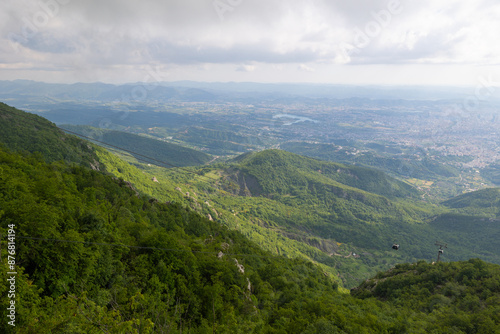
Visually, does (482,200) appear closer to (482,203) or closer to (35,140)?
(482,203)

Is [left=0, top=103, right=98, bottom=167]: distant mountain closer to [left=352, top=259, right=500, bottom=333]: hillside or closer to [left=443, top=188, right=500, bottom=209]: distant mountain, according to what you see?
[left=352, top=259, right=500, bottom=333]: hillside

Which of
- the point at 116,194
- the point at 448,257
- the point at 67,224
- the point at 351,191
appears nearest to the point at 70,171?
the point at 116,194

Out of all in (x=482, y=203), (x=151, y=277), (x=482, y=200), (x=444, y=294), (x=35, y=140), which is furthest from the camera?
(x=482, y=200)

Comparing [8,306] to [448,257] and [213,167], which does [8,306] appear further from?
[213,167]

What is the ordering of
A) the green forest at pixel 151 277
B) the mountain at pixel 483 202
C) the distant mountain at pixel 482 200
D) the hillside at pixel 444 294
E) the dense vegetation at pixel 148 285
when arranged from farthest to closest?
the distant mountain at pixel 482 200
the mountain at pixel 483 202
the hillside at pixel 444 294
the green forest at pixel 151 277
the dense vegetation at pixel 148 285

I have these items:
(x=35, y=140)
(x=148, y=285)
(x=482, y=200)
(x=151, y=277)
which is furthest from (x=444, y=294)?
(x=482, y=200)

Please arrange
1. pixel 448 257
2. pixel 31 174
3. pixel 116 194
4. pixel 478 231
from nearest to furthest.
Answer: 1. pixel 31 174
2. pixel 116 194
3. pixel 448 257
4. pixel 478 231

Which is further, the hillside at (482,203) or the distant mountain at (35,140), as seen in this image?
the hillside at (482,203)

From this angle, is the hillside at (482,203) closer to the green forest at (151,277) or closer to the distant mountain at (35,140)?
the green forest at (151,277)

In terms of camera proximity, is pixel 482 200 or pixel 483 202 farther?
pixel 482 200

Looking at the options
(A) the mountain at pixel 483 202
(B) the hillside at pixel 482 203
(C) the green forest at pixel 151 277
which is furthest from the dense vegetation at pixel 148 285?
(A) the mountain at pixel 483 202

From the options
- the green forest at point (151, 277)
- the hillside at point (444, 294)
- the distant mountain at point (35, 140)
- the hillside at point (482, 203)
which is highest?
the distant mountain at point (35, 140)
